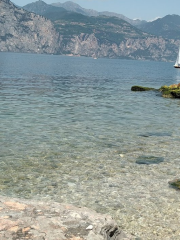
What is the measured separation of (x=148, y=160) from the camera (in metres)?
17.0

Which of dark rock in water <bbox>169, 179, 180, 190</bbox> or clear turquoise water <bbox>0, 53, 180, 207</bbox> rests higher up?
dark rock in water <bbox>169, 179, 180, 190</bbox>

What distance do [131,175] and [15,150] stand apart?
7.08 m

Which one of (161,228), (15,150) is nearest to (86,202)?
(161,228)

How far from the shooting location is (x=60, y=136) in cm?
2147

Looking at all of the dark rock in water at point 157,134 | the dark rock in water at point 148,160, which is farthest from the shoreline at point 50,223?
→ the dark rock in water at point 157,134

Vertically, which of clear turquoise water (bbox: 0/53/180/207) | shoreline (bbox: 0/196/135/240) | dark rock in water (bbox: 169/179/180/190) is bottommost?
clear turquoise water (bbox: 0/53/180/207)

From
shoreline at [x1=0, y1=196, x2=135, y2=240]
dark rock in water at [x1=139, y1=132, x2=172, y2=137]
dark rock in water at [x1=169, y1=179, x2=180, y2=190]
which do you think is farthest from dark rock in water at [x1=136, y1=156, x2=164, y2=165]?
shoreline at [x1=0, y1=196, x2=135, y2=240]

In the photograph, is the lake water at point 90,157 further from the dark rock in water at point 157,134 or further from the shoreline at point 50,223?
the shoreline at point 50,223

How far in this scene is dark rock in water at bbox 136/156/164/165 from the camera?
1669cm

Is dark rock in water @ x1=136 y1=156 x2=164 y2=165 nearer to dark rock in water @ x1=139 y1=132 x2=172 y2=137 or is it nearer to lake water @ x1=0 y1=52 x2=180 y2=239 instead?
lake water @ x1=0 y1=52 x2=180 y2=239

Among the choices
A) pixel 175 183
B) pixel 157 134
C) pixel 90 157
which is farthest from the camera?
pixel 157 134

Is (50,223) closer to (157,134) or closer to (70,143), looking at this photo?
(70,143)

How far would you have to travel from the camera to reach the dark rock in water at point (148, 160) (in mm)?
16688

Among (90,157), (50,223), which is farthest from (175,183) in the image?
(50,223)
